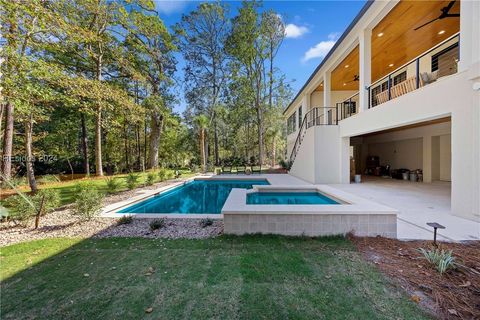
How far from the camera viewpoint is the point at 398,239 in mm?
3756

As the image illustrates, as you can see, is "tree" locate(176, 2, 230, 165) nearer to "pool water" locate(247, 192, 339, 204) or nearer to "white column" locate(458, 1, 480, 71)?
"pool water" locate(247, 192, 339, 204)

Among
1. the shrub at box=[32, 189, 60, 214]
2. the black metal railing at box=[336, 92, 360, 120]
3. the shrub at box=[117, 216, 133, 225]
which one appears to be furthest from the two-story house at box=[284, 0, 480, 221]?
the shrub at box=[32, 189, 60, 214]

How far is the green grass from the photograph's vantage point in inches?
83.3

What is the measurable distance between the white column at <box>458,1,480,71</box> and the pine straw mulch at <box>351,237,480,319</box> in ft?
12.0

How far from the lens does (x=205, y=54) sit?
23.9 metres

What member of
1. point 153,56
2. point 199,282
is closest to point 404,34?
point 199,282

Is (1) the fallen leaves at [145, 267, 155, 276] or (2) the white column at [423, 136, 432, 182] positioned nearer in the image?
(1) the fallen leaves at [145, 267, 155, 276]

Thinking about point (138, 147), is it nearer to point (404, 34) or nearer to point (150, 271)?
point (150, 271)

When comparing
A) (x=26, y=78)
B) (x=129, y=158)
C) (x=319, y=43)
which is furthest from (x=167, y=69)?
(x=26, y=78)

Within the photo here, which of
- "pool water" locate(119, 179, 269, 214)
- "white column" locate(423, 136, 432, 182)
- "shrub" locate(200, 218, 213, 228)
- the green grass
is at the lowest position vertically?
"pool water" locate(119, 179, 269, 214)

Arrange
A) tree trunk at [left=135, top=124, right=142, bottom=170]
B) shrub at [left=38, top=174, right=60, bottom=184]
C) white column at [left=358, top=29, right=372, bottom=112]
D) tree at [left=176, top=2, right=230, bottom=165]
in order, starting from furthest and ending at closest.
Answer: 1. tree trunk at [left=135, top=124, right=142, bottom=170]
2. tree at [left=176, top=2, right=230, bottom=165]
3. shrub at [left=38, top=174, right=60, bottom=184]
4. white column at [left=358, top=29, right=372, bottom=112]

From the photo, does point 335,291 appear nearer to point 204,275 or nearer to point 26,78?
point 204,275

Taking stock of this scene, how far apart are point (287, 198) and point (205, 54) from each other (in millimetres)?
21442

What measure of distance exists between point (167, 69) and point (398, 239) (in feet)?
75.3
